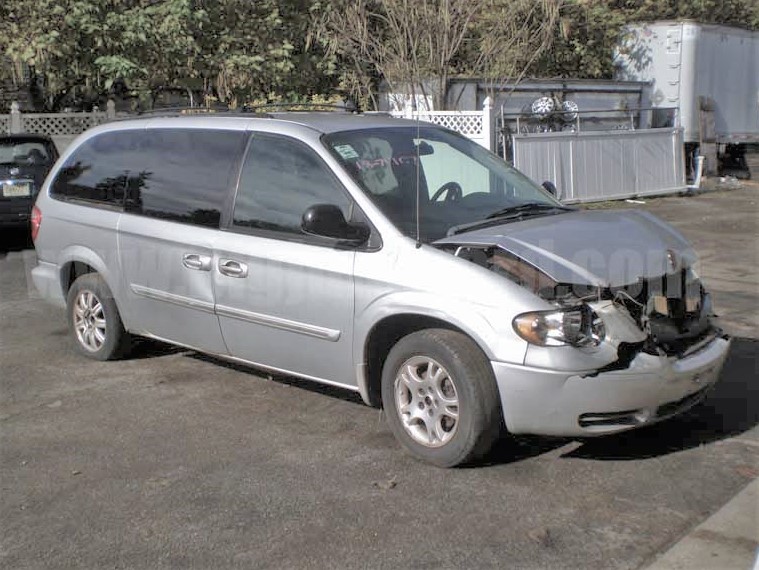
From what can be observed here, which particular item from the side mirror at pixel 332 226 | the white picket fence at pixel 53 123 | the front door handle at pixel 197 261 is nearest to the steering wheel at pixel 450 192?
the side mirror at pixel 332 226

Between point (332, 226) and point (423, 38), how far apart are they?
39.8 ft

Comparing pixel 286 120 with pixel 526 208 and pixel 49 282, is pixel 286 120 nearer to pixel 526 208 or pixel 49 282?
→ pixel 526 208

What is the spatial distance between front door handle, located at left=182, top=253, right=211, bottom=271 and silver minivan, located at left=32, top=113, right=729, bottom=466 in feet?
0.04

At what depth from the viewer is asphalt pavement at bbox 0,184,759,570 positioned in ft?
12.6

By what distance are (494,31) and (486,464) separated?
1415 centimetres

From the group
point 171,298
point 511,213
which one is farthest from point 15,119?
point 511,213

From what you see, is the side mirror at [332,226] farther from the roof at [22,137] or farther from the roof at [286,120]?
the roof at [22,137]

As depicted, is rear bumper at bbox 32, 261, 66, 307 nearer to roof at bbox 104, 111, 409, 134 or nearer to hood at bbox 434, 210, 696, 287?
roof at bbox 104, 111, 409, 134

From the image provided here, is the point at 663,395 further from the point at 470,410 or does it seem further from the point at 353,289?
the point at 353,289

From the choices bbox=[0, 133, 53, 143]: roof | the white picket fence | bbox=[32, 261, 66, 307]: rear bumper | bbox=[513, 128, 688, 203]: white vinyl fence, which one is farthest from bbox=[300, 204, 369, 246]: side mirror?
the white picket fence

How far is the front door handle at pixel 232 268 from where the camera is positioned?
545cm

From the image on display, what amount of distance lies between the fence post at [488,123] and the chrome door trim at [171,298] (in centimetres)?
952

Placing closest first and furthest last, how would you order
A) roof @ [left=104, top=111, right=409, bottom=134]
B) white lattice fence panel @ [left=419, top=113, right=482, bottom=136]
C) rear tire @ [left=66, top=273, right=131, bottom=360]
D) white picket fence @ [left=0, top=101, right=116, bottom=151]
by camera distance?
roof @ [left=104, top=111, right=409, bottom=134] → rear tire @ [left=66, top=273, right=131, bottom=360] → white lattice fence panel @ [left=419, top=113, right=482, bottom=136] → white picket fence @ [left=0, top=101, right=116, bottom=151]

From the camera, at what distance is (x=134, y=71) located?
15.4m
